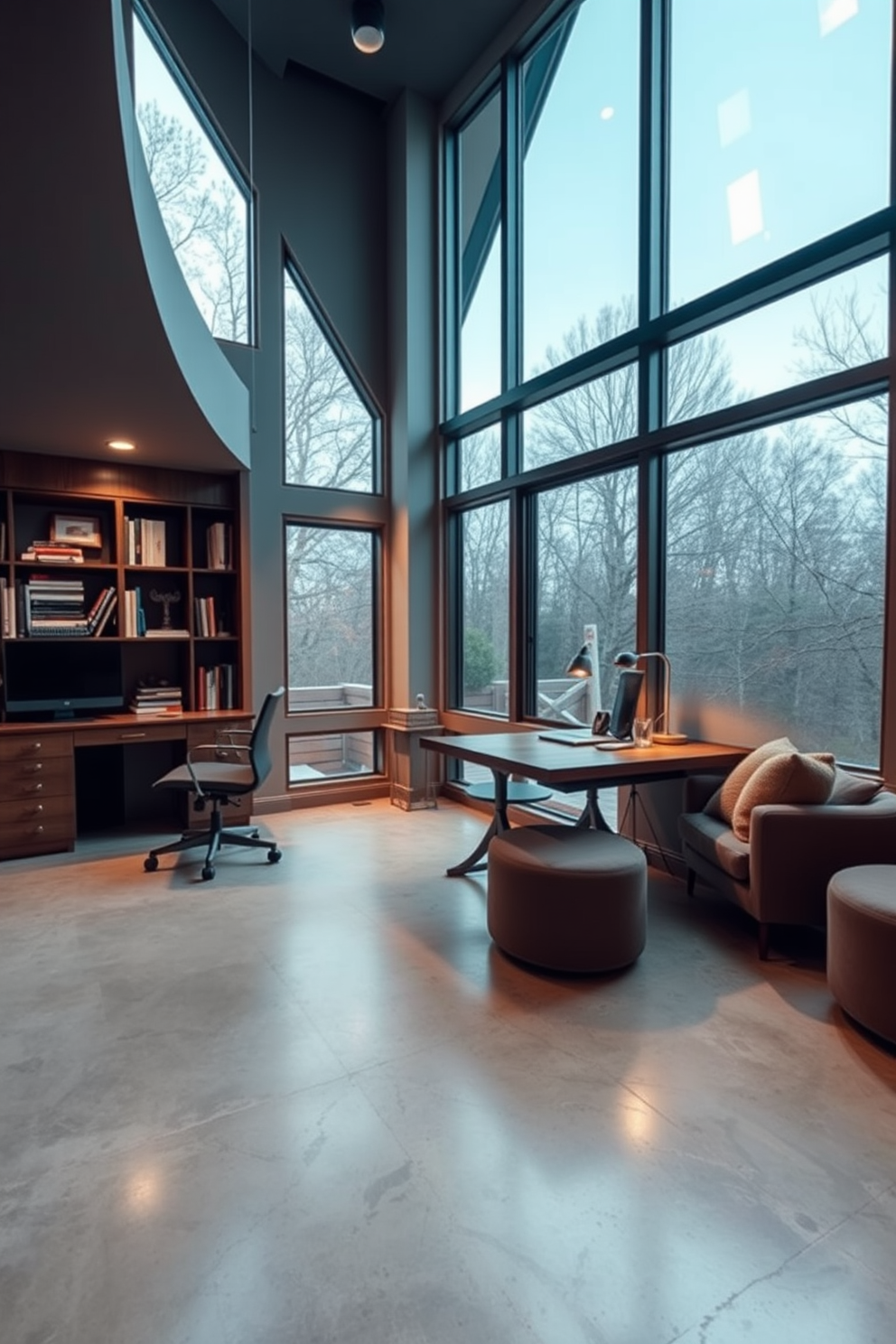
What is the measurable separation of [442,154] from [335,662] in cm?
412

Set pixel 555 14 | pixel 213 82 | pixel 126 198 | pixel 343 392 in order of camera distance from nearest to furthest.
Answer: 1. pixel 126 198
2. pixel 555 14
3. pixel 213 82
4. pixel 343 392

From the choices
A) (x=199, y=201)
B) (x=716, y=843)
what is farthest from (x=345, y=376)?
(x=716, y=843)

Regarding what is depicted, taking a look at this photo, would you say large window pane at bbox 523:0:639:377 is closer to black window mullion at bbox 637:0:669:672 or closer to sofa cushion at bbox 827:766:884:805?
black window mullion at bbox 637:0:669:672

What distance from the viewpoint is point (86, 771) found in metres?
4.93

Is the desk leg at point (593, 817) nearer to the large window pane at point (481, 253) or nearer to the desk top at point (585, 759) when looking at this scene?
the desk top at point (585, 759)

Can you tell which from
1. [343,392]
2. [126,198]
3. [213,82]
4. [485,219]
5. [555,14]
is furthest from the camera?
[343,392]

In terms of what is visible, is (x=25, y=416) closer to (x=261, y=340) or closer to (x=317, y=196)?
(x=261, y=340)

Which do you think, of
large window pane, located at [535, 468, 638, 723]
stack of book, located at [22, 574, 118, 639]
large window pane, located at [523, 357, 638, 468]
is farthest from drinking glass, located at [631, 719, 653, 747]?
stack of book, located at [22, 574, 118, 639]

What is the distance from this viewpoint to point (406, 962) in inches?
110

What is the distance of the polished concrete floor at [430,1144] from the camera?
1.34 metres

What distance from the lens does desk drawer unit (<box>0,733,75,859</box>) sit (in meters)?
4.09

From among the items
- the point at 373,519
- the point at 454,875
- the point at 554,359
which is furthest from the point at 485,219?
the point at 454,875

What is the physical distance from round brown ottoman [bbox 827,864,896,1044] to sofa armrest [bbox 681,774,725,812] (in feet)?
3.27

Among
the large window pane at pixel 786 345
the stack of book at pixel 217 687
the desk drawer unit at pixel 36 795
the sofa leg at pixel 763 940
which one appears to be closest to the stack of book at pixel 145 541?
the stack of book at pixel 217 687
